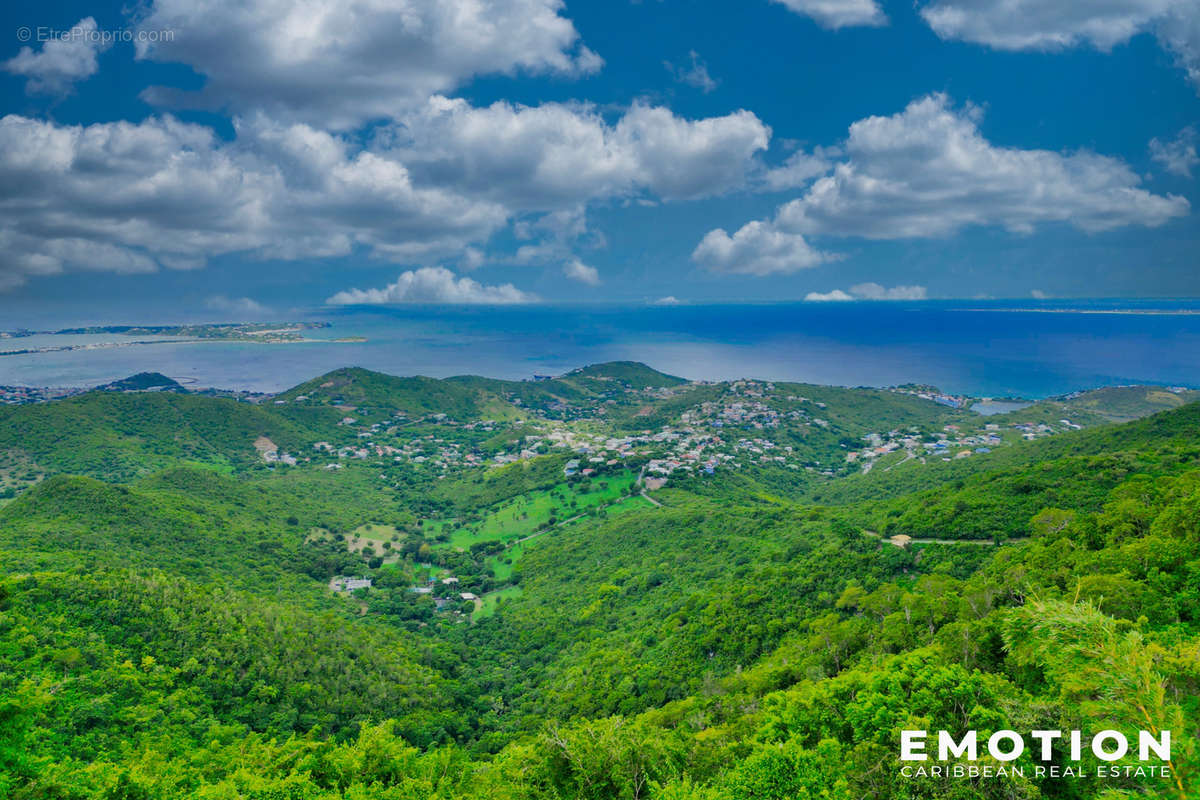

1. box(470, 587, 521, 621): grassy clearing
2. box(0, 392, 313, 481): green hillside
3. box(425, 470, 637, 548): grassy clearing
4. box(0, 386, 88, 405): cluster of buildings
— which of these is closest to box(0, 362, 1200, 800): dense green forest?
box(425, 470, 637, 548): grassy clearing

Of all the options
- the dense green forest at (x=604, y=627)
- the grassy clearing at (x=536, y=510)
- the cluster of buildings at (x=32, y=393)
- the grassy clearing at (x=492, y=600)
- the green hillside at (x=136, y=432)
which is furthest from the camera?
the cluster of buildings at (x=32, y=393)

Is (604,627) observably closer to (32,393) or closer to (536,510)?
(536,510)

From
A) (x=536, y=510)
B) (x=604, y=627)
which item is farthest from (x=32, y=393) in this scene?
(x=604, y=627)

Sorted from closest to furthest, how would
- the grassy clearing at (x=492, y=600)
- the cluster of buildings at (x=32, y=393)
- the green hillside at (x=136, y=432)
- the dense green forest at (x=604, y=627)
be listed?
the dense green forest at (x=604, y=627) < the grassy clearing at (x=492, y=600) < the green hillside at (x=136, y=432) < the cluster of buildings at (x=32, y=393)

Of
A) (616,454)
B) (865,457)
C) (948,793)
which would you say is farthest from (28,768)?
(865,457)

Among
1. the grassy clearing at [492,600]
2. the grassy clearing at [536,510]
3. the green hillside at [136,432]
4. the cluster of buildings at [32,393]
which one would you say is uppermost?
the cluster of buildings at [32,393]

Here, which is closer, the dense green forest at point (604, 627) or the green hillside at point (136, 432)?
the dense green forest at point (604, 627)

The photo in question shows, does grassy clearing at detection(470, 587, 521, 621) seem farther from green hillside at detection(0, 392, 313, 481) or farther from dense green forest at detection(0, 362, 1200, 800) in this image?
green hillside at detection(0, 392, 313, 481)

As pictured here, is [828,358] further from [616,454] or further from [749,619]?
[749,619]

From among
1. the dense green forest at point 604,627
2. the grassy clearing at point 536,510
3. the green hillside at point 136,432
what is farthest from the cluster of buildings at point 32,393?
the grassy clearing at point 536,510

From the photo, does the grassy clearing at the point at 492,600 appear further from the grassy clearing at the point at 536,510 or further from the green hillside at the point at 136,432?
the green hillside at the point at 136,432
